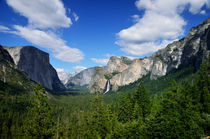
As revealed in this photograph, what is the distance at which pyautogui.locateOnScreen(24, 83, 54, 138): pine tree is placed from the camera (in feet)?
59.9

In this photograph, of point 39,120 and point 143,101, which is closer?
point 39,120

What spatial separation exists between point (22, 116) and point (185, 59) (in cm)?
19887

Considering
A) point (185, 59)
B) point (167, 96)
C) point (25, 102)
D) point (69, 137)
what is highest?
point (185, 59)

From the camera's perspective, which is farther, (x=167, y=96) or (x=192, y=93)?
(x=192, y=93)

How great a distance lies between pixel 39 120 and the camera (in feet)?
62.1

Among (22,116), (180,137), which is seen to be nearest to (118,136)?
(180,137)

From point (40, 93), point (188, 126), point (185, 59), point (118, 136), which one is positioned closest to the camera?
point (188, 126)

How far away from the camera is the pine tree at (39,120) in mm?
18266

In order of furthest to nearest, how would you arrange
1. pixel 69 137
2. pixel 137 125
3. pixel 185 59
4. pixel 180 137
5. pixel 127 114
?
pixel 185 59 < pixel 69 137 < pixel 127 114 < pixel 137 125 < pixel 180 137

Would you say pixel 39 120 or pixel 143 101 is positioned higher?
pixel 143 101

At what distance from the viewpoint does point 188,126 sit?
61.0 feet

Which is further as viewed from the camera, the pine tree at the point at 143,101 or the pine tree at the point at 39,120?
the pine tree at the point at 143,101

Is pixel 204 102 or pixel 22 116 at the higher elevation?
pixel 204 102

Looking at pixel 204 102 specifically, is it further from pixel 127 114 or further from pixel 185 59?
pixel 185 59
